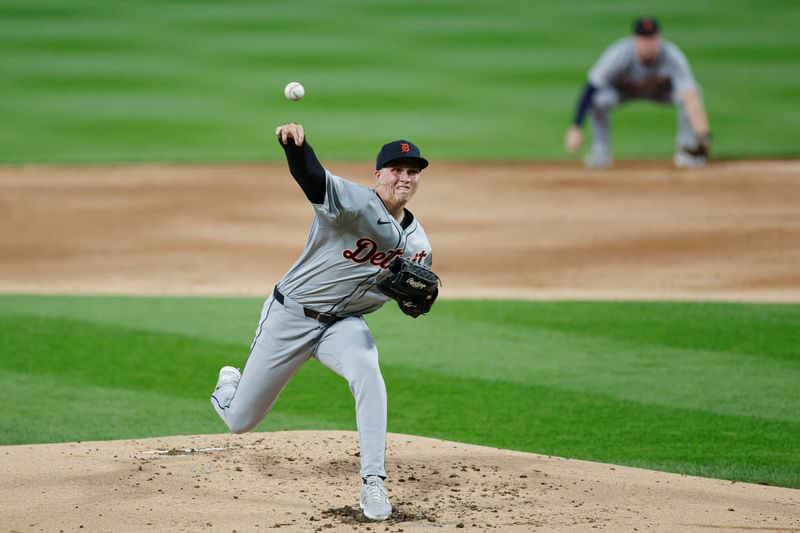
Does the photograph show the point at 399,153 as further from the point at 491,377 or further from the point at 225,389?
the point at 491,377

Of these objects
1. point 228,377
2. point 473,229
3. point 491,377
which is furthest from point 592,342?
point 473,229

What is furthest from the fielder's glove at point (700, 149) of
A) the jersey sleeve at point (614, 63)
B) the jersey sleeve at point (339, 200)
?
the jersey sleeve at point (339, 200)

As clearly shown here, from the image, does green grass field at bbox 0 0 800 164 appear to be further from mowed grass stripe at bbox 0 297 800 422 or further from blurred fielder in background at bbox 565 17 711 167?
mowed grass stripe at bbox 0 297 800 422

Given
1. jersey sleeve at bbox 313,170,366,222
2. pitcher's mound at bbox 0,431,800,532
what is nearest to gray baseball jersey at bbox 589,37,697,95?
pitcher's mound at bbox 0,431,800,532

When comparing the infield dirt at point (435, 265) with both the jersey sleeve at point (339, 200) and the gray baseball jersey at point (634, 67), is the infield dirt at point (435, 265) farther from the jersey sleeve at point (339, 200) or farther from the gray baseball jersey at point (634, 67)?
the jersey sleeve at point (339, 200)

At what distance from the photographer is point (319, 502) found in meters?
→ 5.39

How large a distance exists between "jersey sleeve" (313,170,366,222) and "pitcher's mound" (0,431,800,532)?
128 centimetres

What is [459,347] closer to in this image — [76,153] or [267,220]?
[267,220]

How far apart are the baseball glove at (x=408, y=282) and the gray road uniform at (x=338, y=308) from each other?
0.08m

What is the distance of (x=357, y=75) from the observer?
21594 millimetres

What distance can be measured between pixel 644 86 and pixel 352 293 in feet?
32.7

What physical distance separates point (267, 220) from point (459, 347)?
4.93m

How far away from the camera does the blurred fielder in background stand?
553 inches

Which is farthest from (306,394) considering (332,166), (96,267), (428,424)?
(332,166)
